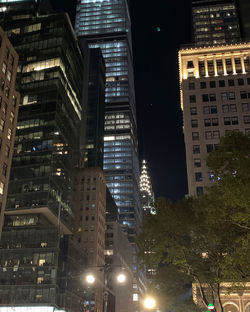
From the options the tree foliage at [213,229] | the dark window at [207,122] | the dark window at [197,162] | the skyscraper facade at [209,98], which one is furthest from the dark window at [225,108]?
the tree foliage at [213,229]

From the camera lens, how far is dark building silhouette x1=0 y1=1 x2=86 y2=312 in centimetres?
11719

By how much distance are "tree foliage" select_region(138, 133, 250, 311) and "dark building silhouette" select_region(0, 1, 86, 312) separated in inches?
3335

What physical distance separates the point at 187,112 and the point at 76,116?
81.6 metres

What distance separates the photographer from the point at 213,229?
30906 mm

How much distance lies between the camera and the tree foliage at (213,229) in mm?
24609

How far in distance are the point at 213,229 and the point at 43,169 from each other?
106 meters

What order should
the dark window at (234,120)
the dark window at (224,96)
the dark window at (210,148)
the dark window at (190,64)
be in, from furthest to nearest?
the dark window at (190,64) < the dark window at (224,96) < the dark window at (234,120) < the dark window at (210,148)

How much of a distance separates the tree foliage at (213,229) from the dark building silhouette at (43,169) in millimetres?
84719

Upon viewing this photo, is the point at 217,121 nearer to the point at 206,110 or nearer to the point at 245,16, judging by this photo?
the point at 206,110

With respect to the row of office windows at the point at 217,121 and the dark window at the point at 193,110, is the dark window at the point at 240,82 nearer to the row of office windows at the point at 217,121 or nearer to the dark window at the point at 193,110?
the row of office windows at the point at 217,121

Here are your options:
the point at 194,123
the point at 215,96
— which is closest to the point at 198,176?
the point at 194,123

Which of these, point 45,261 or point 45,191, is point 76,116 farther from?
point 45,261

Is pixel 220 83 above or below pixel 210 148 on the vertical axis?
above

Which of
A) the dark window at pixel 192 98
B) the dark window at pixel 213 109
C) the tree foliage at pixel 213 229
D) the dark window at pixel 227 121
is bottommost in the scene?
the tree foliage at pixel 213 229
